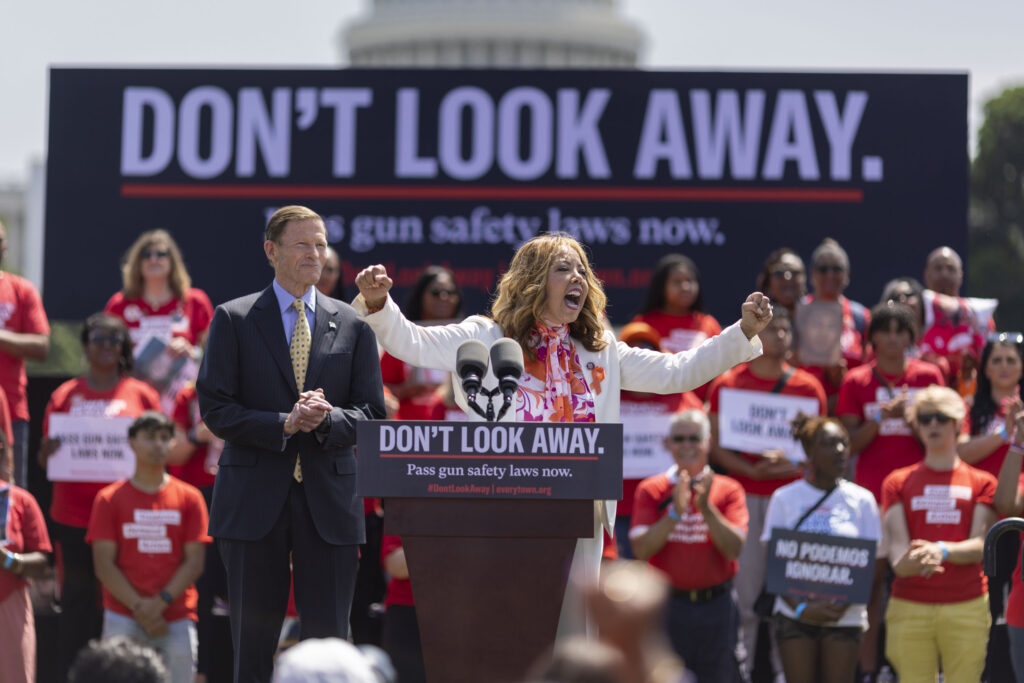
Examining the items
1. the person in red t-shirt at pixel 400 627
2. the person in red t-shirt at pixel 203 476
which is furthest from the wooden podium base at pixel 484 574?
the person in red t-shirt at pixel 203 476

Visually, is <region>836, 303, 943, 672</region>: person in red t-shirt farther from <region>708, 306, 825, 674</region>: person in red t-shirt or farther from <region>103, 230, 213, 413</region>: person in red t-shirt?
<region>103, 230, 213, 413</region>: person in red t-shirt

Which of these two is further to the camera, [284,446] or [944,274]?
[944,274]

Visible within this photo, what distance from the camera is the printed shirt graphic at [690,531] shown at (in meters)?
7.82

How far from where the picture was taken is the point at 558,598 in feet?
15.3

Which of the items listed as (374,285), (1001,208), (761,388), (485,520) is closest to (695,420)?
(761,388)

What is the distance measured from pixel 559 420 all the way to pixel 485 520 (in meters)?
0.68

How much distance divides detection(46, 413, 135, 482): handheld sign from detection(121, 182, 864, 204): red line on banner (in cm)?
319

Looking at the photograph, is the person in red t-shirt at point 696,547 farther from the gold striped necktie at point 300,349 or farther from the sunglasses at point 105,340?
the sunglasses at point 105,340

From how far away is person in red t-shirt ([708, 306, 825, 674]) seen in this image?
830 centimetres

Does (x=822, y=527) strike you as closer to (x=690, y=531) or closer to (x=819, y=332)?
(x=690, y=531)

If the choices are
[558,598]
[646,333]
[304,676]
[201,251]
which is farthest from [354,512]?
[201,251]

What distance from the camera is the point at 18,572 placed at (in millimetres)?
7250

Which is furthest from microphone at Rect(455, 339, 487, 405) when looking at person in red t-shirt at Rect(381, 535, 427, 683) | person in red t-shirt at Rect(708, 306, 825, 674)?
person in red t-shirt at Rect(708, 306, 825, 674)

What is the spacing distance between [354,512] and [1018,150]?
848 inches
